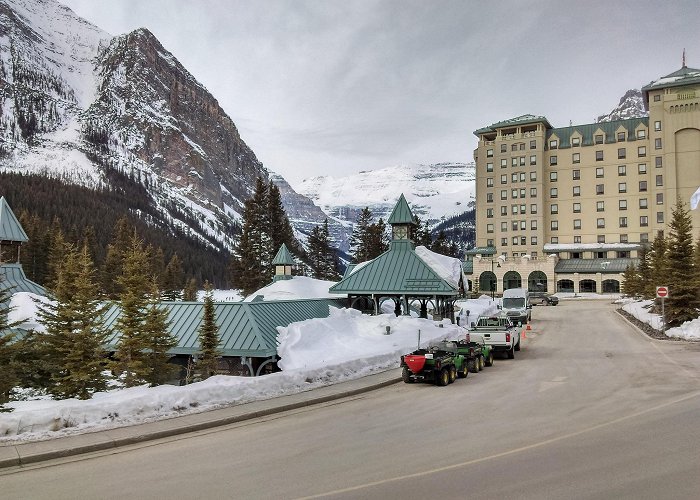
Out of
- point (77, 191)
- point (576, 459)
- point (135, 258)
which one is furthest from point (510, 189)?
point (77, 191)

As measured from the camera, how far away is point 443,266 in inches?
1387

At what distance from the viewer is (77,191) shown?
19700 centimetres

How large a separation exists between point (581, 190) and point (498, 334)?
89.8 m

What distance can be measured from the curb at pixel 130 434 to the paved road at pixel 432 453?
0.28 meters

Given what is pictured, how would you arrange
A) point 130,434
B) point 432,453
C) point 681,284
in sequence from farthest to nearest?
point 681,284 < point 130,434 < point 432,453

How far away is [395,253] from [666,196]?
8356 cm

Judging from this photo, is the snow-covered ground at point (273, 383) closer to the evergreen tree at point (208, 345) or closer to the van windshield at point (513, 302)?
the evergreen tree at point (208, 345)

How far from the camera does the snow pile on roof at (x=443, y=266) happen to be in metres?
33.3

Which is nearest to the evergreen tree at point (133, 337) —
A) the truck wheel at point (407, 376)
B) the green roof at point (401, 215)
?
the truck wheel at point (407, 376)

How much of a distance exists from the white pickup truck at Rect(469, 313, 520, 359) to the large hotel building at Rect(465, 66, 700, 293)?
72.0m

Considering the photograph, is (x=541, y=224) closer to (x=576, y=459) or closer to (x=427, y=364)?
(x=427, y=364)

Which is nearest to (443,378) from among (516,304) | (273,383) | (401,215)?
(273,383)

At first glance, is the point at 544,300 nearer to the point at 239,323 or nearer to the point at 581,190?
the point at 581,190

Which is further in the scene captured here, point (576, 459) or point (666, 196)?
point (666, 196)
